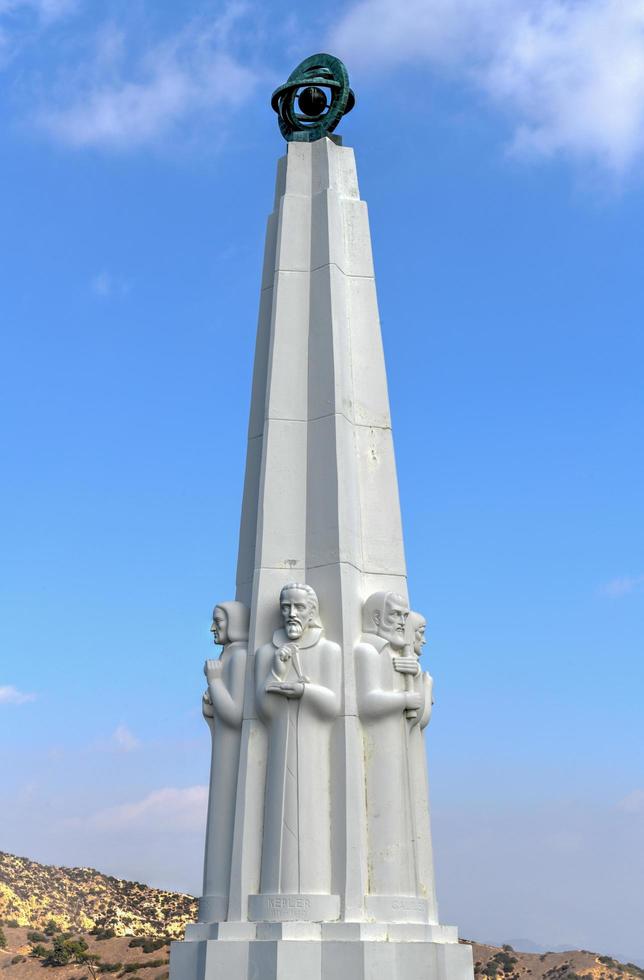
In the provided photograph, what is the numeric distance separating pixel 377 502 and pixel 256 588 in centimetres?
177

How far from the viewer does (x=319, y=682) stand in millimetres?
11297

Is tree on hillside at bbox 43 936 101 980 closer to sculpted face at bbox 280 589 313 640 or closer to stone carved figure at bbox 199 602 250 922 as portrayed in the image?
stone carved figure at bbox 199 602 250 922

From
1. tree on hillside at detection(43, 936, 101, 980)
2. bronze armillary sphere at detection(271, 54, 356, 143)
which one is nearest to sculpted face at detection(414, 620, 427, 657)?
bronze armillary sphere at detection(271, 54, 356, 143)

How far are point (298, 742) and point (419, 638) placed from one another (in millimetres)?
2006

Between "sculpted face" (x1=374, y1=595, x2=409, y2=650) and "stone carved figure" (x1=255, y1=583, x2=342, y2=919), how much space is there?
0.61 meters

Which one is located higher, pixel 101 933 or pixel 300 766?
pixel 101 933

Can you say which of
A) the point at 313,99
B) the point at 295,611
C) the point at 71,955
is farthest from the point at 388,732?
the point at 71,955

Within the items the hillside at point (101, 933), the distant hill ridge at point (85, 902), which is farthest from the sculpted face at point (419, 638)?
the distant hill ridge at point (85, 902)

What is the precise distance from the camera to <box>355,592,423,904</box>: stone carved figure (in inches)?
432

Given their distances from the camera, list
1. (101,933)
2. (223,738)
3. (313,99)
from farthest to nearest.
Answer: (101,933) → (313,99) → (223,738)

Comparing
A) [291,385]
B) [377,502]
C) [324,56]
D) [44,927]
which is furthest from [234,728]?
[44,927]

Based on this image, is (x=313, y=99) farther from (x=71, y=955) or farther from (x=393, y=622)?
(x=71, y=955)

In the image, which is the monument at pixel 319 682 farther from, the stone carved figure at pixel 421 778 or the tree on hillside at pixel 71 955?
the tree on hillside at pixel 71 955

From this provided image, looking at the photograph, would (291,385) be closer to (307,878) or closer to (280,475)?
(280,475)
